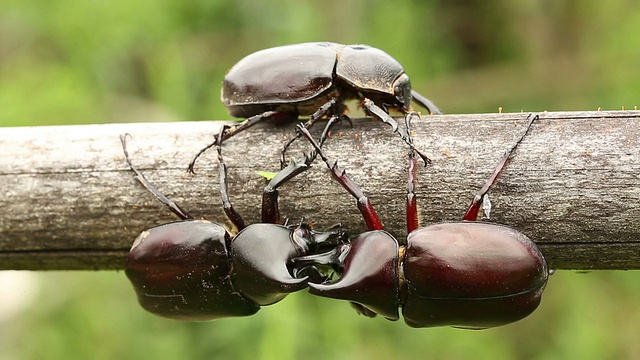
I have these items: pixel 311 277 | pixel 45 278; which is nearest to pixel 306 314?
pixel 311 277

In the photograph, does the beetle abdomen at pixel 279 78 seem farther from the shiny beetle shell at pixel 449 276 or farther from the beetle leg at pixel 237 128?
the shiny beetle shell at pixel 449 276

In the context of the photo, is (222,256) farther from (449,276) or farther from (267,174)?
(449,276)

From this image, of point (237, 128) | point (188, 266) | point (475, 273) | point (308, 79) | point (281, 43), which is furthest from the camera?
point (281, 43)

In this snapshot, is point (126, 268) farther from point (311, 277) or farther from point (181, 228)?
point (311, 277)

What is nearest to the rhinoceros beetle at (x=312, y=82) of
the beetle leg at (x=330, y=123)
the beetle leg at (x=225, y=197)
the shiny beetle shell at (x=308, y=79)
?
the shiny beetle shell at (x=308, y=79)

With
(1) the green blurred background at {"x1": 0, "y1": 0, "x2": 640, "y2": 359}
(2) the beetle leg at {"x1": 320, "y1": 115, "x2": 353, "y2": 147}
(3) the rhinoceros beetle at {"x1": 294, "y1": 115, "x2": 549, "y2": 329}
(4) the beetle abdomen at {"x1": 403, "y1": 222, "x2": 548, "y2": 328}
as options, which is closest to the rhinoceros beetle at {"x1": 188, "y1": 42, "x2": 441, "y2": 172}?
(2) the beetle leg at {"x1": 320, "y1": 115, "x2": 353, "y2": 147}

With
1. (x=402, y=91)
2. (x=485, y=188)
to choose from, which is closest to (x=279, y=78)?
(x=402, y=91)
